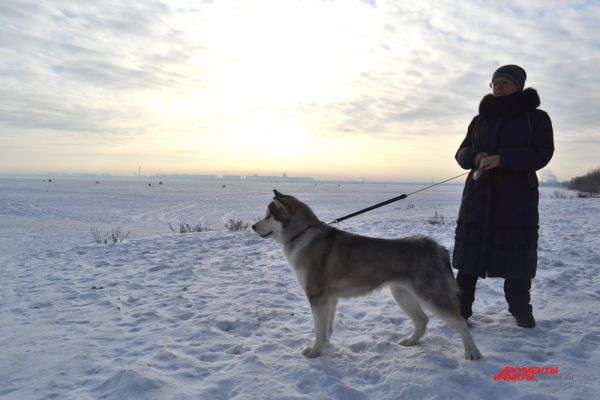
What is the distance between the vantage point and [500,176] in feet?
16.7

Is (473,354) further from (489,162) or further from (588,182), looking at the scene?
(588,182)

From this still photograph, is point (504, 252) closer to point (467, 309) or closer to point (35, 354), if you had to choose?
point (467, 309)

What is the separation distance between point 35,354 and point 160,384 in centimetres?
187

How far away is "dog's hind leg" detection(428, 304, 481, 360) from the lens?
4363 millimetres

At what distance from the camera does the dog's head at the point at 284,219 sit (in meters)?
5.09

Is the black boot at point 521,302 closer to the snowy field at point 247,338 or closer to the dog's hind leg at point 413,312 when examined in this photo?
the snowy field at point 247,338

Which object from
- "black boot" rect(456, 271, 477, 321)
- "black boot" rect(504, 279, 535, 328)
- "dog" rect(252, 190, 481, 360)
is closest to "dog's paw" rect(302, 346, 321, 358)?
"dog" rect(252, 190, 481, 360)

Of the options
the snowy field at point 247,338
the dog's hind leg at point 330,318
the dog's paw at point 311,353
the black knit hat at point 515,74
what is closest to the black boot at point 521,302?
the snowy field at point 247,338

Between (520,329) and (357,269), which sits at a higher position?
(357,269)

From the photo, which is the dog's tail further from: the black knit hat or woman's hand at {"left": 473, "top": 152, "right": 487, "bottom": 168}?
the black knit hat

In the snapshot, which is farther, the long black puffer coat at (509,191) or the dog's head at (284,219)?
the dog's head at (284,219)

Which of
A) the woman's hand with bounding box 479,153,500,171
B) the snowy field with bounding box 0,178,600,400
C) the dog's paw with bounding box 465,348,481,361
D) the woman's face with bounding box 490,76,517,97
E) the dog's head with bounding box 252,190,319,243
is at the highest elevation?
the woman's face with bounding box 490,76,517,97

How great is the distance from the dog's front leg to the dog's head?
0.95 metres

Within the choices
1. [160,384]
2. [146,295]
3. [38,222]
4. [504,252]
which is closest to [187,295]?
[146,295]
